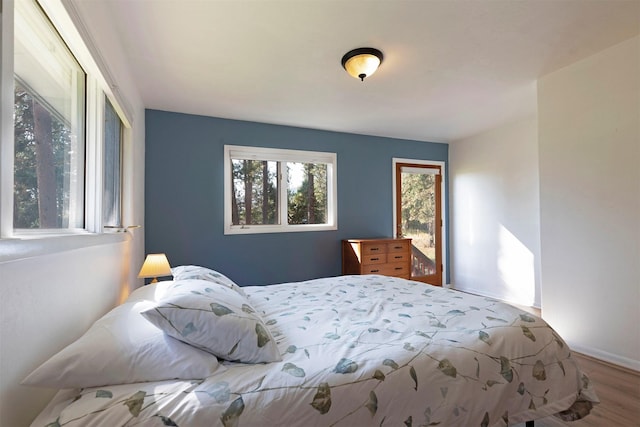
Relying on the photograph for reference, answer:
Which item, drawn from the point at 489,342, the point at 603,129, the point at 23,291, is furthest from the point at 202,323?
the point at 603,129

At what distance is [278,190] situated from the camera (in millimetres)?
3977

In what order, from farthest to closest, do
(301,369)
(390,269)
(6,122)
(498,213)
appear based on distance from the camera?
1. (498,213)
2. (390,269)
3. (301,369)
4. (6,122)

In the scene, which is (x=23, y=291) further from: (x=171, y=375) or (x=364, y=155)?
(x=364, y=155)

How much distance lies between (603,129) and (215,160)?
365 cm

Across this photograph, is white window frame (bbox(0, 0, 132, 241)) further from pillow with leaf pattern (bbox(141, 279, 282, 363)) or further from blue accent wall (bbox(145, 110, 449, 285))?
blue accent wall (bbox(145, 110, 449, 285))

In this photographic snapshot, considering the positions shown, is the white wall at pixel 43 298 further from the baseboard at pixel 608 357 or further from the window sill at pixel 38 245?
the baseboard at pixel 608 357

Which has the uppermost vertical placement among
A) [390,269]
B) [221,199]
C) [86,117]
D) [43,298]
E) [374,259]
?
[86,117]

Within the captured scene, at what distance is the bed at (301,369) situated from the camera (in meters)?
0.89

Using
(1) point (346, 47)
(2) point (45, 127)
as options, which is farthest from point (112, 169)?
(1) point (346, 47)

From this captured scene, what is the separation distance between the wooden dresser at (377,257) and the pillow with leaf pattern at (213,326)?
2.84 meters

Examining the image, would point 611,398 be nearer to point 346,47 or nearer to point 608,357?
point 608,357

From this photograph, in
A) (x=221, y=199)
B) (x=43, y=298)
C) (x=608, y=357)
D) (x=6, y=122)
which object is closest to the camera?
(x=6, y=122)

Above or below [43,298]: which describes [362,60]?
above

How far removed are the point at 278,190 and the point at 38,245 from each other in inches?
124
